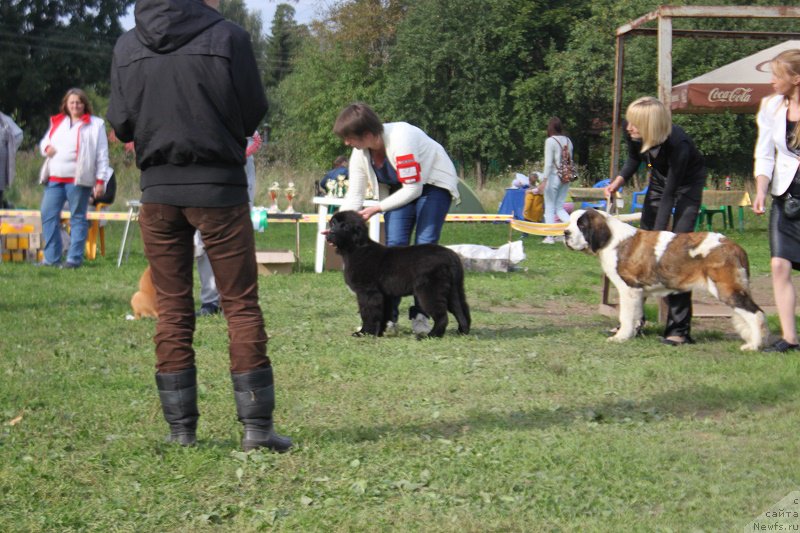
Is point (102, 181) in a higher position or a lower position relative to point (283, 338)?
higher

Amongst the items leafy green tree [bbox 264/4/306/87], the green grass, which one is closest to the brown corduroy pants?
the green grass

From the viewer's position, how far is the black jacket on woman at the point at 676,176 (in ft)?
24.5

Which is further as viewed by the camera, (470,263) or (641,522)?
(470,263)

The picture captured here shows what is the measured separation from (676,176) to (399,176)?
81.6 inches

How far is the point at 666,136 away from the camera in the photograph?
741 centimetres

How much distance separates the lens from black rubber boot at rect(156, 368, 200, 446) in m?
4.40

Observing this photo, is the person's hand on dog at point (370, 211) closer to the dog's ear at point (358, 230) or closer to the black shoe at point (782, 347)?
the dog's ear at point (358, 230)

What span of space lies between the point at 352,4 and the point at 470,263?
3077cm

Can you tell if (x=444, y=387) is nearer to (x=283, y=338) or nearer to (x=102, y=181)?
(x=283, y=338)

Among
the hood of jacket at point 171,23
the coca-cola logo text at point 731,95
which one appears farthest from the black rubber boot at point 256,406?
the coca-cola logo text at point 731,95

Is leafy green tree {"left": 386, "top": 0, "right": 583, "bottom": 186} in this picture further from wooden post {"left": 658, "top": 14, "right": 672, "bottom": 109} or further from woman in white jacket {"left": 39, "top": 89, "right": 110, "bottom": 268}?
wooden post {"left": 658, "top": 14, "right": 672, "bottom": 109}

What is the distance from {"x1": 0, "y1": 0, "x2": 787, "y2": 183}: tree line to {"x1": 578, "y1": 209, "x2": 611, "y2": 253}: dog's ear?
63.6 ft

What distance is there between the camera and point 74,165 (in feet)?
41.9

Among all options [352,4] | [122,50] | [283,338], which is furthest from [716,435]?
[352,4]
